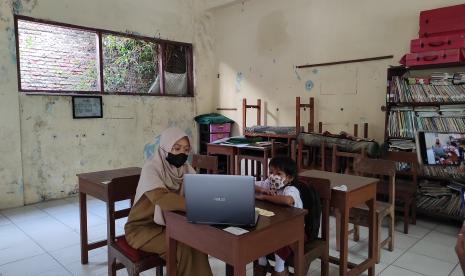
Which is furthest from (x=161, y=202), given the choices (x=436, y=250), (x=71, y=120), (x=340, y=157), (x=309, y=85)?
(x=309, y=85)

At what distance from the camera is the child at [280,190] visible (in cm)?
184

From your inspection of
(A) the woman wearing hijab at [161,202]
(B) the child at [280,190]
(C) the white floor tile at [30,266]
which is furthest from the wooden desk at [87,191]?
(B) the child at [280,190]

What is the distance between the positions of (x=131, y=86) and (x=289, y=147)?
2.60 metres

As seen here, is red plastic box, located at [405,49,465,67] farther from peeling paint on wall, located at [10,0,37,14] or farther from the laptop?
peeling paint on wall, located at [10,0,37,14]

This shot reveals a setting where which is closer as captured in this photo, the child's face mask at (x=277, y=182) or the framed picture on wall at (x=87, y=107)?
the child's face mask at (x=277, y=182)

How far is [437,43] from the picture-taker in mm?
3410

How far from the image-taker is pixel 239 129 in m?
5.88

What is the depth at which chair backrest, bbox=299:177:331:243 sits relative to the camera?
6.77 feet

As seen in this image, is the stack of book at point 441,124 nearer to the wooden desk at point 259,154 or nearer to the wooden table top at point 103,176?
the wooden desk at point 259,154

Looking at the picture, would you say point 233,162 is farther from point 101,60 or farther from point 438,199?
point 438,199

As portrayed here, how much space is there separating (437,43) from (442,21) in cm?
22

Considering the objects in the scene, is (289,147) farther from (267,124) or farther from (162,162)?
(162,162)

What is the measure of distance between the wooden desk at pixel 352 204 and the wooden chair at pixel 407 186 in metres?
1.08

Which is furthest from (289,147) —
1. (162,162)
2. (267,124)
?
(162,162)
